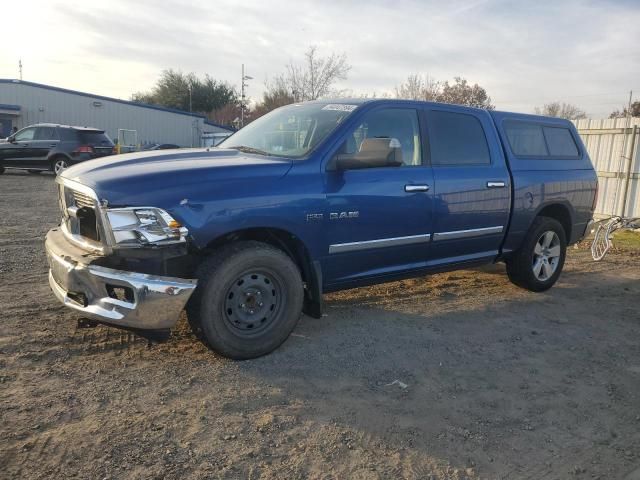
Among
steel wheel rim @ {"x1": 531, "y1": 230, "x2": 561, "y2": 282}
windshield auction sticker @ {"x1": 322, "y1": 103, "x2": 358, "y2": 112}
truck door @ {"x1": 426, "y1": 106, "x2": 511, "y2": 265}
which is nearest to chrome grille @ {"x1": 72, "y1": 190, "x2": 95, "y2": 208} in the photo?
windshield auction sticker @ {"x1": 322, "y1": 103, "x2": 358, "y2": 112}

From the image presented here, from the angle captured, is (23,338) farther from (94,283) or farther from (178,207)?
(178,207)

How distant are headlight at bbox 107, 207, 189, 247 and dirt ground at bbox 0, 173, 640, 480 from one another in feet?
2.98

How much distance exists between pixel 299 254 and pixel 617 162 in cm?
949

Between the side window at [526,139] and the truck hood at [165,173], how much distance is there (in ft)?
9.31

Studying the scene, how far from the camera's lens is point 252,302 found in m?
3.71

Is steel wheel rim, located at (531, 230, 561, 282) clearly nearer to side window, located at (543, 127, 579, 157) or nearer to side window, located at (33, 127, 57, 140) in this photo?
side window, located at (543, 127, 579, 157)

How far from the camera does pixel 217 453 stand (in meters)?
2.65

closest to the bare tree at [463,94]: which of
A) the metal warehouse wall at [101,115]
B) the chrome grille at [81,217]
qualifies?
the metal warehouse wall at [101,115]

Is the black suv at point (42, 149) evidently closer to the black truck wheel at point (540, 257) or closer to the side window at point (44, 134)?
the side window at point (44, 134)

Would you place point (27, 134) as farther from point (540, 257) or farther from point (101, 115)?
point (540, 257)

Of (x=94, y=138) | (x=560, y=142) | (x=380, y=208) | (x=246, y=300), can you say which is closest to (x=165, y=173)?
(x=246, y=300)

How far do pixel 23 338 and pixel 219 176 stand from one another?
1.94 m

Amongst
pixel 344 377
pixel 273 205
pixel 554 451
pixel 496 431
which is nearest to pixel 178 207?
pixel 273 205

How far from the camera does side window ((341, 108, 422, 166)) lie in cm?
427
